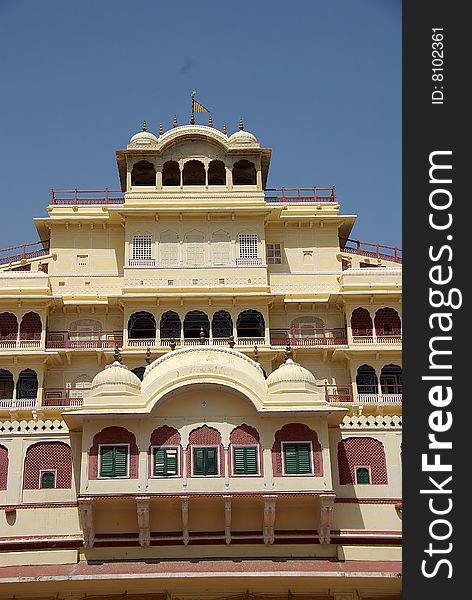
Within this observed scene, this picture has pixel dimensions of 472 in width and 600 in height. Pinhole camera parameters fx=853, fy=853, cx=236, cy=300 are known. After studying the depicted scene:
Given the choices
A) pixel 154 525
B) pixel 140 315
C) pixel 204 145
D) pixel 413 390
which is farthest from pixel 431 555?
pixel 204 145

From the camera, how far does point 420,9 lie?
50.8 ft

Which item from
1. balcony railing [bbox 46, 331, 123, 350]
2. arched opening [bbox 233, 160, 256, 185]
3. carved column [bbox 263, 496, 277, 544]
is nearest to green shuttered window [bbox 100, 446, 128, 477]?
carved column [bbox 263, 496, 277, 544]

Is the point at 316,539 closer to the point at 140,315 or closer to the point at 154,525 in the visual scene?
the point at 154,525

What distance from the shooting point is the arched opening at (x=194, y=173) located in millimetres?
43125

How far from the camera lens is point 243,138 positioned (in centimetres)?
4350

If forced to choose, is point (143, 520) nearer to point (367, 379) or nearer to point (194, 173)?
point (367, 379)

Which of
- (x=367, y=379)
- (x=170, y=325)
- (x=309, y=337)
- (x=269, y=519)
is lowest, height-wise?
(x=269, y=519)

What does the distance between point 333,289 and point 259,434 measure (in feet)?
53.9

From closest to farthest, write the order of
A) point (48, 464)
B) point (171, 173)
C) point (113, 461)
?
1. point (113, 461)
2. point (48, 464)
3. point (171, 173)

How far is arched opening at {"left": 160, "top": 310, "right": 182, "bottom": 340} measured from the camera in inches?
1532

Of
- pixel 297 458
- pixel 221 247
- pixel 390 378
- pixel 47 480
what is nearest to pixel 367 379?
pixel 390 378

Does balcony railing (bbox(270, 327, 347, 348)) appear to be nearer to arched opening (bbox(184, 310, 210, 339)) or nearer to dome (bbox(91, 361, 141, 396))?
arched opening (bbox(184, 310, 210, 339))

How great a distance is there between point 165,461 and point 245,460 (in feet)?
7.73

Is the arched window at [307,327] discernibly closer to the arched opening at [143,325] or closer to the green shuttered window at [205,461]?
the arched opening at [143,325]
